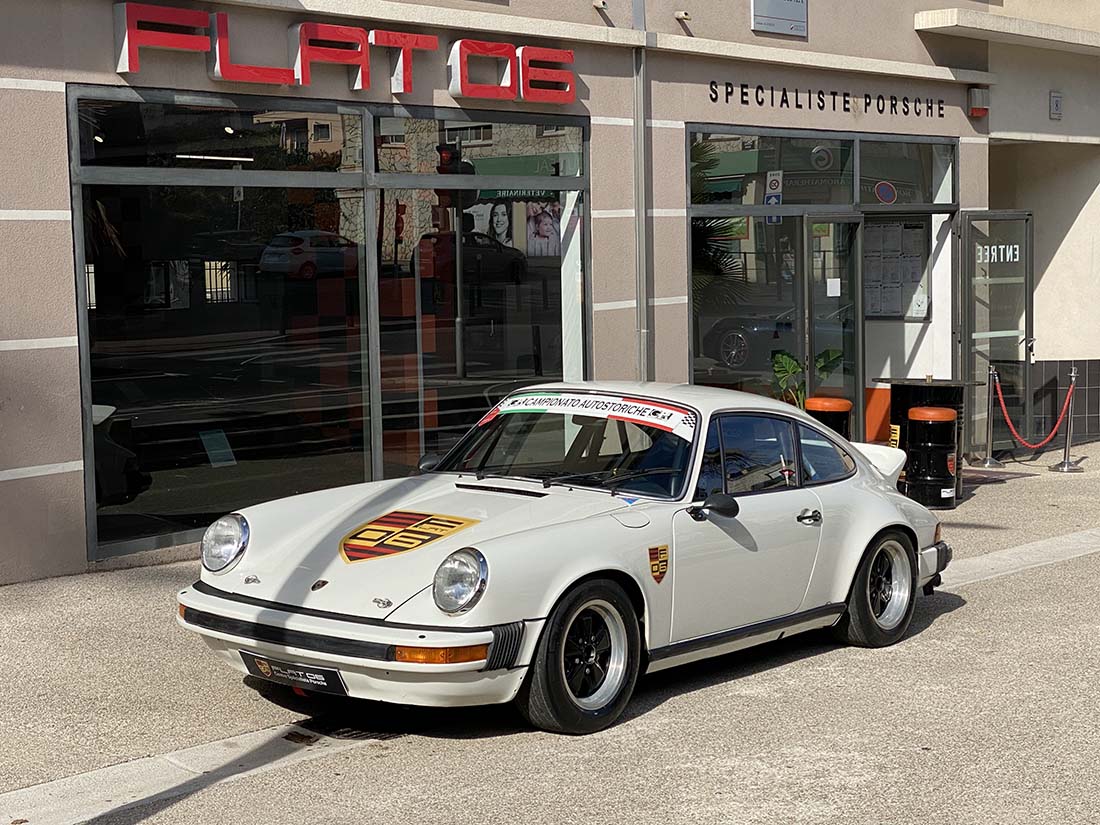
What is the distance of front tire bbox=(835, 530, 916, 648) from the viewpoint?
299 inches

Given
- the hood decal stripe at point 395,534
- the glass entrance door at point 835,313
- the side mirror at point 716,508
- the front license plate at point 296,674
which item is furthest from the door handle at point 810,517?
the glass entrance door at point 835,313

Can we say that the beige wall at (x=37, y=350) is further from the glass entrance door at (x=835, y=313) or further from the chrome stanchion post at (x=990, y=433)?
the chrome stanchion post at (x=990, y=433)

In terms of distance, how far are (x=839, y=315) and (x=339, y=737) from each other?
10189 mm

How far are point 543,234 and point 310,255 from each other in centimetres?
253

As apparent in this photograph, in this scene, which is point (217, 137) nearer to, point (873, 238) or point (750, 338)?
point (750, 338)

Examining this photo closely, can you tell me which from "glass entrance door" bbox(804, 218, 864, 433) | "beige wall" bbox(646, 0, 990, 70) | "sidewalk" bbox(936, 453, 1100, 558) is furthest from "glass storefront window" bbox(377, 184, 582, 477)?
"sidewalk" bbox(936, 453, 1100, 558)

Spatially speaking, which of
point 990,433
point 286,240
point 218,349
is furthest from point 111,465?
point 990,433

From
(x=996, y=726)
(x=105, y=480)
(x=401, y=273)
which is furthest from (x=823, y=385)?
(x=996, y=726)

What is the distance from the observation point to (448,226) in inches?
456

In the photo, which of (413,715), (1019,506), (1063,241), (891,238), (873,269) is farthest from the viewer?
(1063,241)

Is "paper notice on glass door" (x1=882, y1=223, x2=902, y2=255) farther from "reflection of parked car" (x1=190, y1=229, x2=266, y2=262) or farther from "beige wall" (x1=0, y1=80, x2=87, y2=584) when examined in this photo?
"beige wall" (x1=0, y1=80, x2=87, y2=584)

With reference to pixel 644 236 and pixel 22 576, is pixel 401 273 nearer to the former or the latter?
pixel 644 236

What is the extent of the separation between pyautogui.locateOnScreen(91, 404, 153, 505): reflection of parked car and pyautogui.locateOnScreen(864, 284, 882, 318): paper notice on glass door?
9.75 m

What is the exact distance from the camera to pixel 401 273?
1129 centimetres
